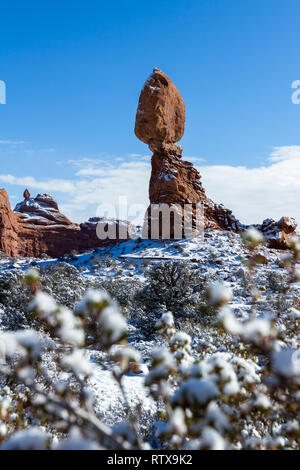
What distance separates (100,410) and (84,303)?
11.1ft

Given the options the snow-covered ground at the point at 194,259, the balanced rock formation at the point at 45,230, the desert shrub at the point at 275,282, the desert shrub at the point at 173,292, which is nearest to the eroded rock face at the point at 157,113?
the snow-covered ground at the point at 194,259

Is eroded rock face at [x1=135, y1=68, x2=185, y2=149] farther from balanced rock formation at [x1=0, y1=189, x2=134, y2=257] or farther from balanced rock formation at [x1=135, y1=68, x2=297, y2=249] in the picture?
balanced rock formation at [x1=0, y1=189, x2=134, y2=257]

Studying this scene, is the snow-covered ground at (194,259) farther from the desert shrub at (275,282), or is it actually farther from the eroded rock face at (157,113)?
the eroded rock face at (157,113)

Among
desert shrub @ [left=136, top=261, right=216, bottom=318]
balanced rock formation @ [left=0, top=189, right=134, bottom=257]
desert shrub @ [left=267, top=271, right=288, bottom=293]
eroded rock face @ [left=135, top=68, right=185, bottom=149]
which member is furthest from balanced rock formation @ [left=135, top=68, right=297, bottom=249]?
balanced rock formation @ [left=0, top=189, right=134, bottom=257]

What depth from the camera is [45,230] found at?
46.2m

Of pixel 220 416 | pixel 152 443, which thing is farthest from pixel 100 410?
pixel 220 416

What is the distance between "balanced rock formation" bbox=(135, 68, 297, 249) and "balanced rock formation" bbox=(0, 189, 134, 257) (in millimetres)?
17050

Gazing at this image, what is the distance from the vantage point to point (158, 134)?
30734 millimetres

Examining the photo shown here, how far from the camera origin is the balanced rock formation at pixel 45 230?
40.7 metres

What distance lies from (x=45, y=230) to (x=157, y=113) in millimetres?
26584

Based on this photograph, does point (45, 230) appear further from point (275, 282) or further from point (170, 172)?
point (275, 282)

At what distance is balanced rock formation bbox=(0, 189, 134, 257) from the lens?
40.7 metres

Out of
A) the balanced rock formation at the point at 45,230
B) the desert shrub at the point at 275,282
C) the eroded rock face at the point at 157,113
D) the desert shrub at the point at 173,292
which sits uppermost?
the eroded rock face at the point at 157,113

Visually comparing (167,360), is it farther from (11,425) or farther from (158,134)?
(158,134)
